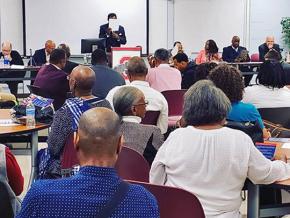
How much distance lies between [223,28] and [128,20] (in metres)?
2.36

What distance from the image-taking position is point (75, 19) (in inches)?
473

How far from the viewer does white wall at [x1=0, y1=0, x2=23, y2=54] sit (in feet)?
37.3

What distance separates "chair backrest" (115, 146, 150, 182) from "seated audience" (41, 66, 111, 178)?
2.01 ft

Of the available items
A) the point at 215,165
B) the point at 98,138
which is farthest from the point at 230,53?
the point at 98,138

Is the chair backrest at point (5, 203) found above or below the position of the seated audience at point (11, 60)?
below

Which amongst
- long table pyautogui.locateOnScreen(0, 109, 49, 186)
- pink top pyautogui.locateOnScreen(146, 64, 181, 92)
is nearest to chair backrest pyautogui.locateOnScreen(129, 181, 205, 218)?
long table pyautogui.locateOnScreen(0, 109, 49, 186)

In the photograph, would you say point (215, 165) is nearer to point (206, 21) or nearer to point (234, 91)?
point (234, 91)

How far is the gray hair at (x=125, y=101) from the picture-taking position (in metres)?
3.29

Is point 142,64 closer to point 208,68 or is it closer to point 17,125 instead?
point 208,68

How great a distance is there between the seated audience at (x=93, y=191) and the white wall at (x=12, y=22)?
33.3ft

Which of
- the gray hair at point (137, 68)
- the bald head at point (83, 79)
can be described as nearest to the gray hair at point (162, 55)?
the gray hair at point (137, 68)

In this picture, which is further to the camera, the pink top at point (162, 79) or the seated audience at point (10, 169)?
the pink top at point (162, 79)

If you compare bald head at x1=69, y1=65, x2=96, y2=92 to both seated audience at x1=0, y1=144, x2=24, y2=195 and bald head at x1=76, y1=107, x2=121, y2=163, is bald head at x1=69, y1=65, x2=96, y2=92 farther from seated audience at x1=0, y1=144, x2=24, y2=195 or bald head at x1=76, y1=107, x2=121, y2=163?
bald head at x1=76, y1=107, x2=121, y2=163

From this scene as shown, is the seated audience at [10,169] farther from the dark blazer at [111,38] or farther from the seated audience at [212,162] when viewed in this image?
the dark blazer at [111,38]
